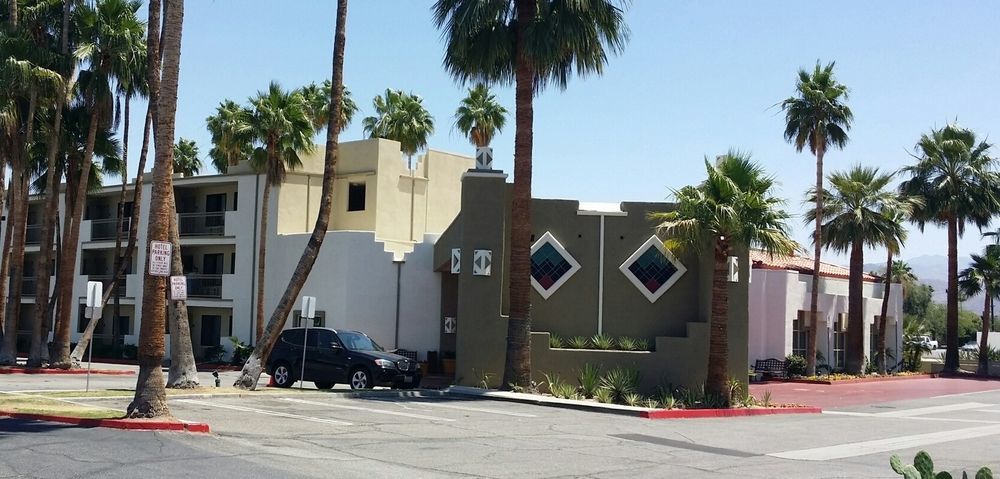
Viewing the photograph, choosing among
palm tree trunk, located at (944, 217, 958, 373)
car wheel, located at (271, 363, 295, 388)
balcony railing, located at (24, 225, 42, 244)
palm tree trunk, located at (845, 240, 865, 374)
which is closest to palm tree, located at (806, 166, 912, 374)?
palm tree trunk, located at (845, 240, 865, 374)

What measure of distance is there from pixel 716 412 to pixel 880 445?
16.9ft

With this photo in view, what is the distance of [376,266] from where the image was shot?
3616cm

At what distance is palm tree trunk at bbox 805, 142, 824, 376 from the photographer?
1597 inches

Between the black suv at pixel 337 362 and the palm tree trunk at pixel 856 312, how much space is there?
25416mm

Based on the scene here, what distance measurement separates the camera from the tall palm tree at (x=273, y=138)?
122 feet

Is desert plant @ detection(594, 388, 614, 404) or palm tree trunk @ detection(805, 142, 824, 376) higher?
palm tree trunk @ detection(805, 142, 824, 376)

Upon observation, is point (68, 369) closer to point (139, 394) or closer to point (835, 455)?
point (139, 394)

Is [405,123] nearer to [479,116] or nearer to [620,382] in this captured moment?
[479,116]

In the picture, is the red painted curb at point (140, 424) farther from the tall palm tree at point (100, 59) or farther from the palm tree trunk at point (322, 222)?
the tall palm tree at point (100, 59)

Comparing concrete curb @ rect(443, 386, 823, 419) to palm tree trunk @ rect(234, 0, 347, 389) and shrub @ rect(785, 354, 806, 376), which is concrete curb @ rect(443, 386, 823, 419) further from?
shrub @ rect(785, 354, 806, 376)

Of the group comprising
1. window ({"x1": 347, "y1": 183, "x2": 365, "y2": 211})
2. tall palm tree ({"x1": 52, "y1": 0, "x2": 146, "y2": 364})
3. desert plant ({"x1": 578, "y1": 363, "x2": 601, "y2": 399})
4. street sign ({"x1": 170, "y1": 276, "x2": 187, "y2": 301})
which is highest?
tall palm tree ({"x1": 52, "y1": 0, "x2": 146, "y2": 364})

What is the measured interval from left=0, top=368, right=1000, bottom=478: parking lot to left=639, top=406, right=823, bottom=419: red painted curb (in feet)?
1.59

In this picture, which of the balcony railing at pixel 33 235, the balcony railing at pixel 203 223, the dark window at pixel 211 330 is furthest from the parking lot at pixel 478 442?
the balcony railing at pixel 33 235

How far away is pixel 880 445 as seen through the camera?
56.2ft
